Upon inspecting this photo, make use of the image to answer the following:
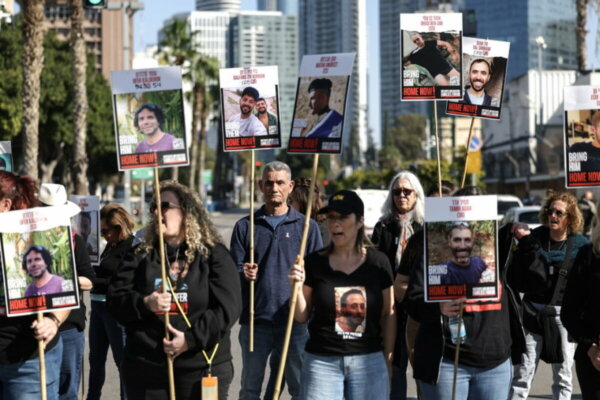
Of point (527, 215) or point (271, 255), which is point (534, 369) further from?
point (527, 215)

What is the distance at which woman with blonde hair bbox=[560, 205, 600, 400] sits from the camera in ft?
16.3

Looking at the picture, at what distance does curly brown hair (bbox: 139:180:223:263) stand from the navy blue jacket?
165 centimetres

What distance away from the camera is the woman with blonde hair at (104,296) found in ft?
24.5

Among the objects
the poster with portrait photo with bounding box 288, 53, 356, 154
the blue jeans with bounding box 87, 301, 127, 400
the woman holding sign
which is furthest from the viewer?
the blue jeans with bounding box 87, 301, 127, 400

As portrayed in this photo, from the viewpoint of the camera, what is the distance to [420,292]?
5.30m

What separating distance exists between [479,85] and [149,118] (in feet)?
9.15

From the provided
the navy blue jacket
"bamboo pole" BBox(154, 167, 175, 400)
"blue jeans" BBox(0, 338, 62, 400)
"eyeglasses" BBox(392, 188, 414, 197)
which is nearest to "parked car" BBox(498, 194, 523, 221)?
"eyeglasses" BBox(392, 188, 414, 197)

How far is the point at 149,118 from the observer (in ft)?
17.8

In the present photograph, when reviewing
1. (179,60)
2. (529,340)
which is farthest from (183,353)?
(179,60)

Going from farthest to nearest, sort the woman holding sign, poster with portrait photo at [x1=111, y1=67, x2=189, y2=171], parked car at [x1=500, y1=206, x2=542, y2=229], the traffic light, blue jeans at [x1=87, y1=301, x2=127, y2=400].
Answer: parked car at [x1=500, y1=206, x2=542, y2=229] → the traffic light → blue jeans at [x1=87, y1=301, x2=127, y2=400] → poster with portrait photo at [x1=111, y1=67, x2=189, y2=171] → the woman holding sign

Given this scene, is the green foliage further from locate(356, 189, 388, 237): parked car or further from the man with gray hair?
the man with gray hair

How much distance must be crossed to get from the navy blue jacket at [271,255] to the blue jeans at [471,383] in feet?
5.76

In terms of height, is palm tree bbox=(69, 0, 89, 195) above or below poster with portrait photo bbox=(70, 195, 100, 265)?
above

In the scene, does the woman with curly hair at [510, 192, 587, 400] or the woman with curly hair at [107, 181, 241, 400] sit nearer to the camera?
the woman with curly hair at [107, 181, 241, 400]
